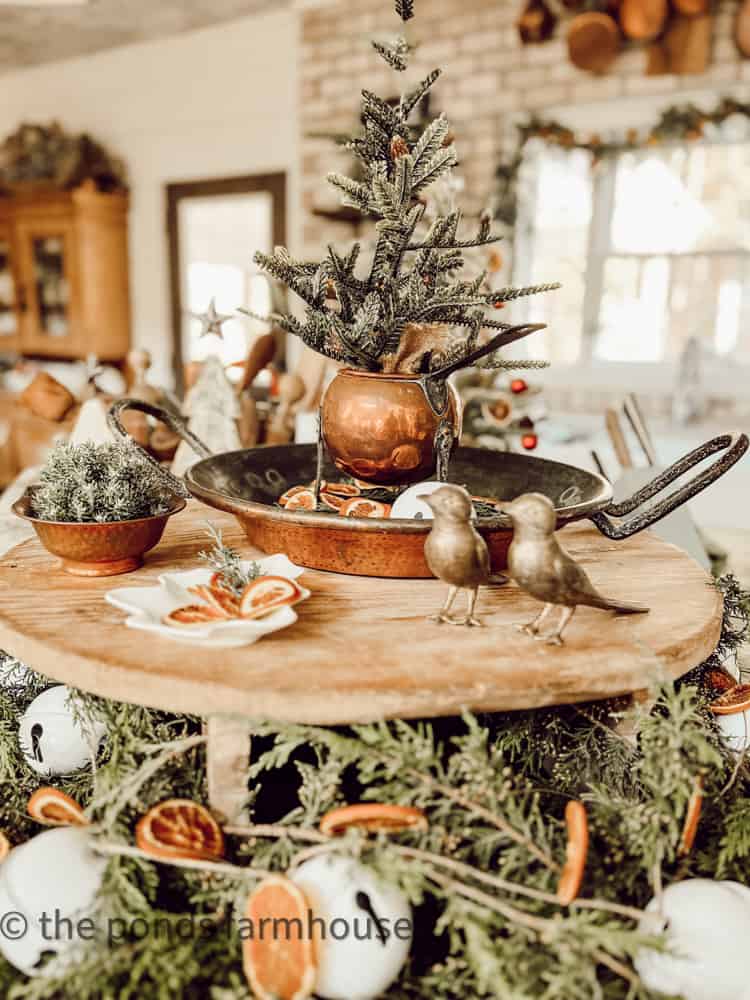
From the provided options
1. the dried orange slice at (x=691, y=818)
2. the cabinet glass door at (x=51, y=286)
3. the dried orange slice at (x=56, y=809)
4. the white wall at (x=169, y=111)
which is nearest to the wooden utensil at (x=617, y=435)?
the dried orange slice at (x=691, y=818)

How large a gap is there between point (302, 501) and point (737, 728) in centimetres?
67

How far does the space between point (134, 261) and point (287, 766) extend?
5005 mm

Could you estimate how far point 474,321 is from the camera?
110 centimetres

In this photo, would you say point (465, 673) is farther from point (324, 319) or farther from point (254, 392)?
point (254, 392)

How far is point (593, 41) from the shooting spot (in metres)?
3.23

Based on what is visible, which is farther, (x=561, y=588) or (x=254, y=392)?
(x=254, y=392)

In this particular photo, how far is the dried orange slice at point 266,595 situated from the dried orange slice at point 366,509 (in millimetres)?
212

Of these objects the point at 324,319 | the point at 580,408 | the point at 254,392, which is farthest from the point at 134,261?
the point at 324,319

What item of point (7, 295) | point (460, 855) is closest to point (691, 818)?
point (460, 855)

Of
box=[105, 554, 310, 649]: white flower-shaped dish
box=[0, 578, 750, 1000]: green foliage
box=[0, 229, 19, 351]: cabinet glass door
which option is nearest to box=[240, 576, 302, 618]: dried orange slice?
box=[105, 554, 310, 649]: white flower-shaped dish

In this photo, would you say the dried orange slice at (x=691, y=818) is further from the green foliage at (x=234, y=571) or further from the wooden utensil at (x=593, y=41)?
the wooden utensil at (x=593, y=41)

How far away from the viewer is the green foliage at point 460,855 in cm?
73

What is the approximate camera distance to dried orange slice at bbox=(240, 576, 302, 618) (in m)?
0.83

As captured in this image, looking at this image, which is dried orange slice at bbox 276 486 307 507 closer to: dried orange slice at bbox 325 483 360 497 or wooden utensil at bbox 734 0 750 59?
dried orange slice at bbox 325 483 360 497
